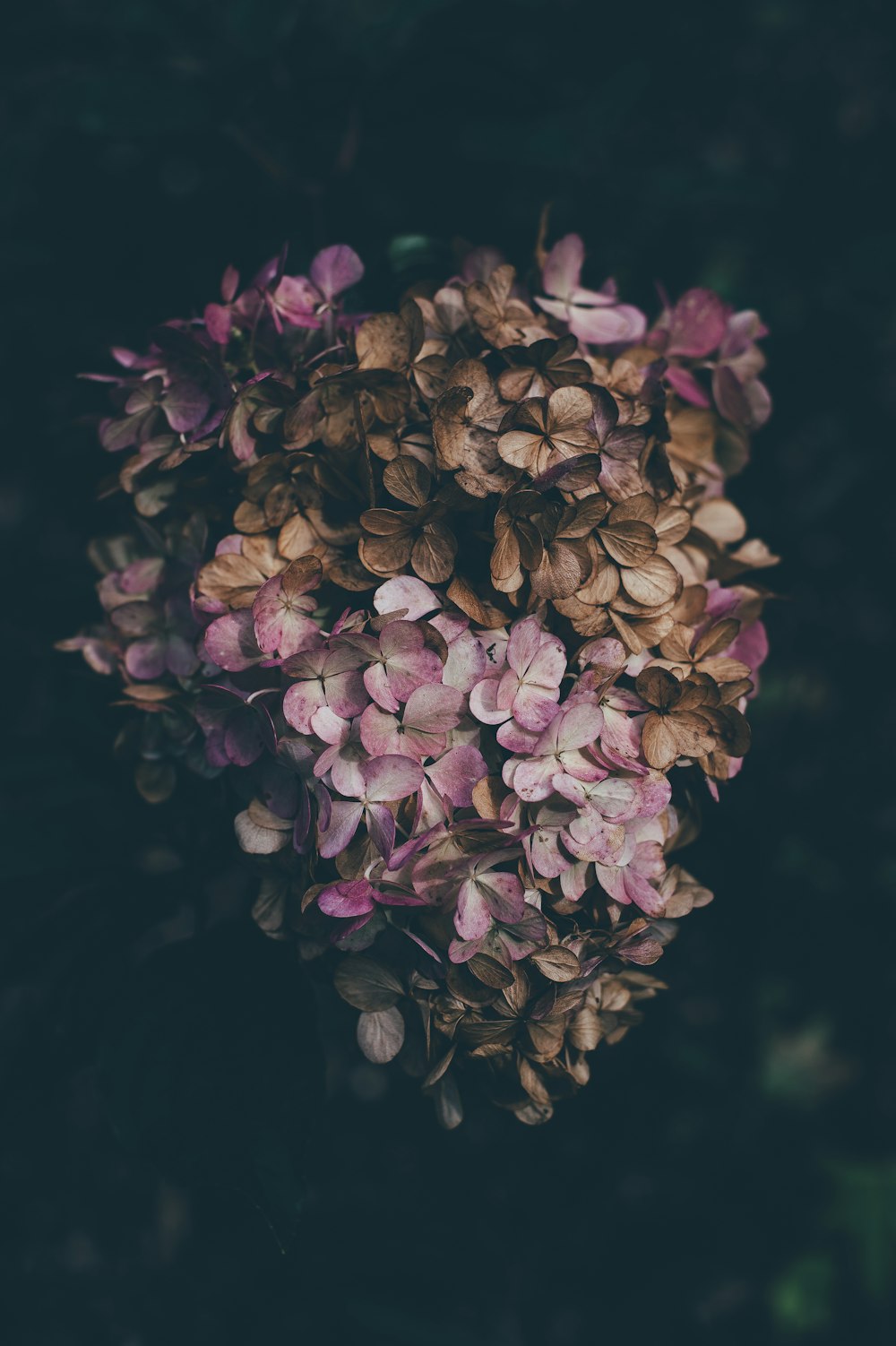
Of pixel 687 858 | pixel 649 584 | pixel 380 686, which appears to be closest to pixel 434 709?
pixel 380 686

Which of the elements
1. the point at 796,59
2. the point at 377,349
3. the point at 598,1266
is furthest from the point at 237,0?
the point at 598,1266

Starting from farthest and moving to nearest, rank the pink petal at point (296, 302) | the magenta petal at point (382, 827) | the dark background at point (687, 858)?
the dark background at point (687, 858) < the pink petal at point (296, 302) < the magenta petal at point (382, 827)

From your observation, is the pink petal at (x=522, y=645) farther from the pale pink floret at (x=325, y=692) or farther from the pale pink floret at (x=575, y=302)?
the pale pink floret at (x=575, y=302)

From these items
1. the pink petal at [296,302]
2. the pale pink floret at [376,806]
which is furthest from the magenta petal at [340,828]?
the pink petal at [296,302]

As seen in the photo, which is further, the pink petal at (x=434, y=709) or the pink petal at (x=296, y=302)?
the pink petal at (x=296, y=302)

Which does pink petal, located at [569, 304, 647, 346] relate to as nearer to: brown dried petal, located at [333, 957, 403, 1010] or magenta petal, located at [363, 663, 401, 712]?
magenta petal, located at [363, 663, 401, 712]

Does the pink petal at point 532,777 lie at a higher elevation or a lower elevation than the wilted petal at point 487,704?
lower

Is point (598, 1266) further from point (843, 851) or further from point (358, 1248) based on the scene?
point (843, 851)
